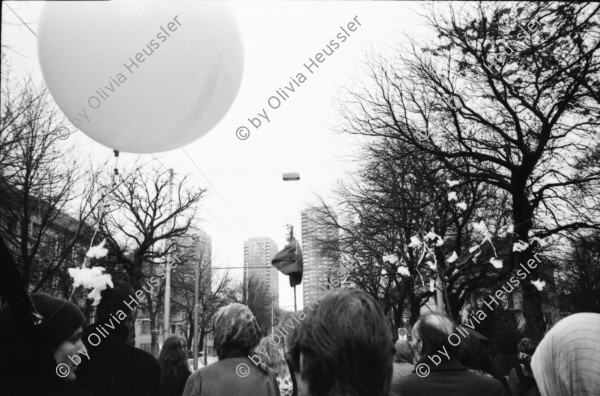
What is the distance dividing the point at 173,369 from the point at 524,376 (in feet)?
12.0

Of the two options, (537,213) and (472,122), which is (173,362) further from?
(537,213)

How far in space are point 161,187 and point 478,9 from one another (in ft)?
70.5

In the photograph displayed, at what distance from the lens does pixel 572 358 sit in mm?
1610

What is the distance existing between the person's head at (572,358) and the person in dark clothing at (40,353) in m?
1.59

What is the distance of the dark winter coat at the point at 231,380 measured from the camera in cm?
306

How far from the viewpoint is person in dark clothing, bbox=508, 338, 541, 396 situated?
17.4 ft

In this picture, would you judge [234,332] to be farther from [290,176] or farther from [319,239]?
[319,239]

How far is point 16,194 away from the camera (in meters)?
11.5

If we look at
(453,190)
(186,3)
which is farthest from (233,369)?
(453,190)

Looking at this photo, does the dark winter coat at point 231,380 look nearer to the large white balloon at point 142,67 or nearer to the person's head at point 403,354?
the large white balloon at point 142,67

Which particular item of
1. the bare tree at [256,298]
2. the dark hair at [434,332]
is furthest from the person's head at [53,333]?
the bare tree at [256,298]

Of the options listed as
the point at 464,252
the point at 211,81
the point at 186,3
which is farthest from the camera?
the point at 464,252

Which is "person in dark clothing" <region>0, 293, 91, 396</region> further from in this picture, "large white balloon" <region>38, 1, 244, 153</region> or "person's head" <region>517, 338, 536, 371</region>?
"person's head" <region>517, 338, 536, 371</region>

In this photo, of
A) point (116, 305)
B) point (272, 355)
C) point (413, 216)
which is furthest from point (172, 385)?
point (413, 216)
